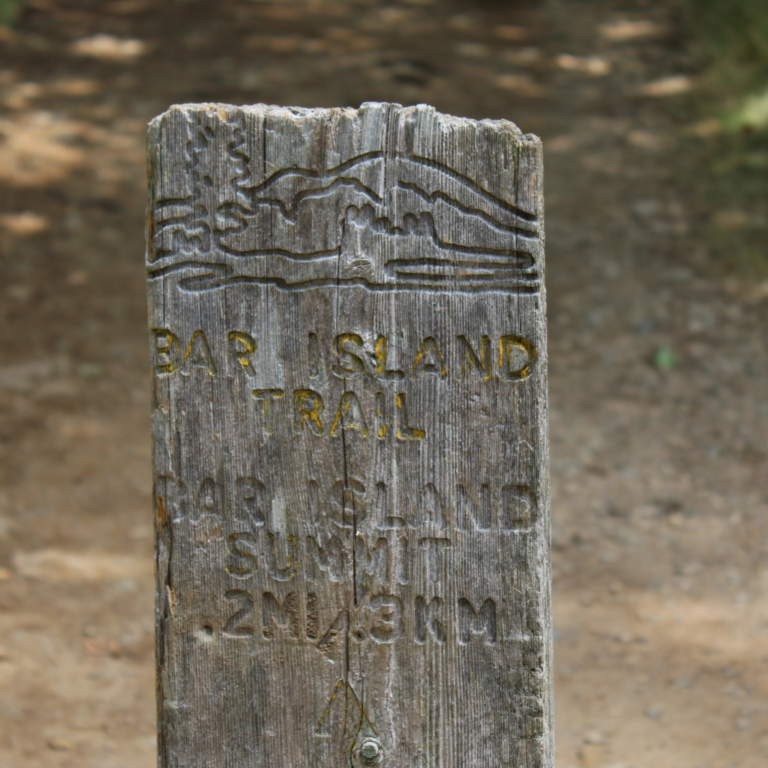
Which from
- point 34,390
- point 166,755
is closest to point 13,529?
point 34,390

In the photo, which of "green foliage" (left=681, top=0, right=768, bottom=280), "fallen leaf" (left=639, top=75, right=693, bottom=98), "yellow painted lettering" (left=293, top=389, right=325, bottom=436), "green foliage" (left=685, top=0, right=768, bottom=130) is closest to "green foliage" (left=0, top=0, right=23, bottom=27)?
"fallen leaf" (left=639, top=75, right=693, bottom=98)

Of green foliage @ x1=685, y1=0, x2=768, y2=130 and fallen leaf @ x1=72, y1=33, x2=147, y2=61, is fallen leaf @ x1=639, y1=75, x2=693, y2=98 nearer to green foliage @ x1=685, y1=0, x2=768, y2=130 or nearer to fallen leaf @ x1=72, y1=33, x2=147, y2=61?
green foliage @ x1=685, y1=0, x2=768, y2=130

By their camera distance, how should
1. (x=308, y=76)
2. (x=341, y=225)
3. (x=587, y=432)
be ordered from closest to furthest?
(x=341, y=225) < (x=587, y=432) < (x=308, y=76)

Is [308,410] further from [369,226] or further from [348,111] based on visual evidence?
[348,111]

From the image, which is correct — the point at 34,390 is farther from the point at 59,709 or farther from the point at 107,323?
the point at 59,709

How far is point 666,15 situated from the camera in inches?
316

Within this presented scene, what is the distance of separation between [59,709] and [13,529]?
1.05 metres

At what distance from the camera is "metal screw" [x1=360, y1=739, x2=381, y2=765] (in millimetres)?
1724

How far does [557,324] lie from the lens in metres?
5.24

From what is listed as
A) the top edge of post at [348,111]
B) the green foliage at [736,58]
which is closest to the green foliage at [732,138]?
the green foliage at [736,58]

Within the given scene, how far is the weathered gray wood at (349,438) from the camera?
1.66 m

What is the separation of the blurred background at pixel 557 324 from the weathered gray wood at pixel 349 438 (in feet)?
5.22

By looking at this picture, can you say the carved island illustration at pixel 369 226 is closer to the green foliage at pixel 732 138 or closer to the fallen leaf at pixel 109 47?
the green foliage at pixel 732 138

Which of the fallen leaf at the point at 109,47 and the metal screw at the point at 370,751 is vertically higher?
the fallen leaf at the point at 109,47
